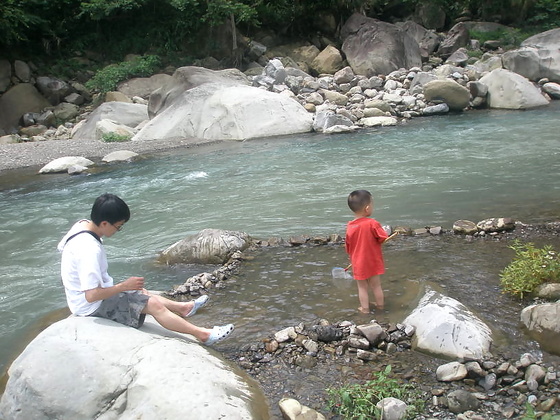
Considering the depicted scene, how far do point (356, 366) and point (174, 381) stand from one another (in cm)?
132

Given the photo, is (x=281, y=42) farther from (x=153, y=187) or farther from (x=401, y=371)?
→ (x=401, y=371)

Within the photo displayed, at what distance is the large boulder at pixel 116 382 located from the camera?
341 cm

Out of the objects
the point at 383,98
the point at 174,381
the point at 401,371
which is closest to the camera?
the point at 174,381

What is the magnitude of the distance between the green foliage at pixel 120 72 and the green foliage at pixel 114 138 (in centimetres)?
610

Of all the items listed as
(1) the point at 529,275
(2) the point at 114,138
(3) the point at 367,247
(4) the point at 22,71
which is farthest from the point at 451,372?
(4) the point at 22,71

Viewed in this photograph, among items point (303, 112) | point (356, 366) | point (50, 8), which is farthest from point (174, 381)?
point (50, 8)

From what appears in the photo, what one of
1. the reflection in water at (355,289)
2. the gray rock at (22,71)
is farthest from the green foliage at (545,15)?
the reflection in water at (355,289)

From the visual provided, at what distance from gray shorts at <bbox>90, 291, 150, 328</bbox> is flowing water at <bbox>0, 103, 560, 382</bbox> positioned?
0.82 m

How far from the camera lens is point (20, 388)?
3566mm

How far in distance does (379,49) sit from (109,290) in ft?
70.9

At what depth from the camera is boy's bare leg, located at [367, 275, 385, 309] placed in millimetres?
4934

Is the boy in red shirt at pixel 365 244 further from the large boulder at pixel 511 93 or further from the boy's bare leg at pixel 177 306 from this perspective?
the large boulder at pixel 511 93

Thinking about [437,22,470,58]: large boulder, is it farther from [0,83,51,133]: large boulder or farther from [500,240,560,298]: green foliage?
[500,240,560,298]: green foliage

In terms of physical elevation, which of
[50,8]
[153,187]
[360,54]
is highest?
[50,8]
